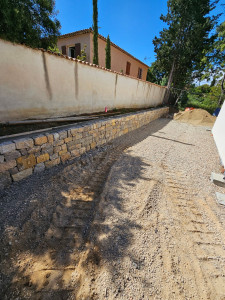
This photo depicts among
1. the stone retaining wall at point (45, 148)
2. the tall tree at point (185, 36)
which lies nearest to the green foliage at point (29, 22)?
→ the stone retaining wall at point (45, 148)

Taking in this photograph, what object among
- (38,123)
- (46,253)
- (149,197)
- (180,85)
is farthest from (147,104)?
(46,253)

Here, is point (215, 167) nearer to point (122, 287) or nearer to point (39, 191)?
point (122, 287)

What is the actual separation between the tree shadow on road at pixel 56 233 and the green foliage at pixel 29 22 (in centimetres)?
342

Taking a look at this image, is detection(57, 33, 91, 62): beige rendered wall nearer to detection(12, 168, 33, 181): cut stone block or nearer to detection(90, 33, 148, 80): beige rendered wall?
detection(90, 33, 148, 80): beige rendered wall

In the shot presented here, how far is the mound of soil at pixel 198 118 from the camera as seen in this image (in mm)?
10914

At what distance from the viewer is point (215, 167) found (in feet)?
14.2

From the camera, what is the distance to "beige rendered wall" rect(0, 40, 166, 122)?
144 inches

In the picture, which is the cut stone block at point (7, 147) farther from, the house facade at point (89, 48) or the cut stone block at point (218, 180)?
the house facade at point (89, 48)

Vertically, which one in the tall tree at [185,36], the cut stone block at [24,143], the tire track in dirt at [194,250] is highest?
the tall tree at [185,36]

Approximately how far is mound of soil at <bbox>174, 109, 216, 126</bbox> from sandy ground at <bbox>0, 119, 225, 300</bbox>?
30.5 feet

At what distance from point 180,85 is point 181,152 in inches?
561

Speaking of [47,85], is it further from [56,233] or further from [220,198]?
[220,198]

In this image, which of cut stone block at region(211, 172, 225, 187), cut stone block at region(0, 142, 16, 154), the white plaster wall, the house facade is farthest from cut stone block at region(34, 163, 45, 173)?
the house facade

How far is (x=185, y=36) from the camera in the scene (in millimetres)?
12953
